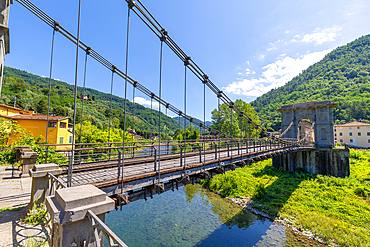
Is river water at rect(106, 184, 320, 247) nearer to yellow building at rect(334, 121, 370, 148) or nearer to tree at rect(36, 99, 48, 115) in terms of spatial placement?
yellow building at rect(334, 121, 370, 148)

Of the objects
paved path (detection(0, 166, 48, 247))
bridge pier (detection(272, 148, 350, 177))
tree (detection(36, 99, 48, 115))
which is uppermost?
tree (detection(36, 99, 48, 115))

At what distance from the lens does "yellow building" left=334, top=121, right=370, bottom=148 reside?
3947 centimetres

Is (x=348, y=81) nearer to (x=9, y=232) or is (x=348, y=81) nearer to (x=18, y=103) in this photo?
(x=9, y=232)

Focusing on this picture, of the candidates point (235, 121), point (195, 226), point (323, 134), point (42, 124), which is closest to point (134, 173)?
point (195, 226)

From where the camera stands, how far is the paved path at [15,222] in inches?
112

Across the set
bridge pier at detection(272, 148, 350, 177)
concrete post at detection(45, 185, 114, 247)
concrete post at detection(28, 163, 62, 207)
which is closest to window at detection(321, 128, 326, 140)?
bridge pier at detection(272, 148, 350, 177)

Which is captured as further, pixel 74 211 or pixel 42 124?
pixel 42 124

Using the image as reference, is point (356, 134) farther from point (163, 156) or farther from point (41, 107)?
point (41, 107)

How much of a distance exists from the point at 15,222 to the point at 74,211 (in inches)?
123

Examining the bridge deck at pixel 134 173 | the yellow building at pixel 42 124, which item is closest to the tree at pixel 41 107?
the yellow building at pixel 42 124

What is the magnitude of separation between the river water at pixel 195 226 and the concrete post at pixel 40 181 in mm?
5545

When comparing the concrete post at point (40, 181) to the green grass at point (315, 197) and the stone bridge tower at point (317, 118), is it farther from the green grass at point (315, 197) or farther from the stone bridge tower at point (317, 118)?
the stone bridge tower at point (317, 118)

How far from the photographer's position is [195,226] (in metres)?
9.45

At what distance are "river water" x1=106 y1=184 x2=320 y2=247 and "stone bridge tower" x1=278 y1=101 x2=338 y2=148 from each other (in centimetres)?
1381
